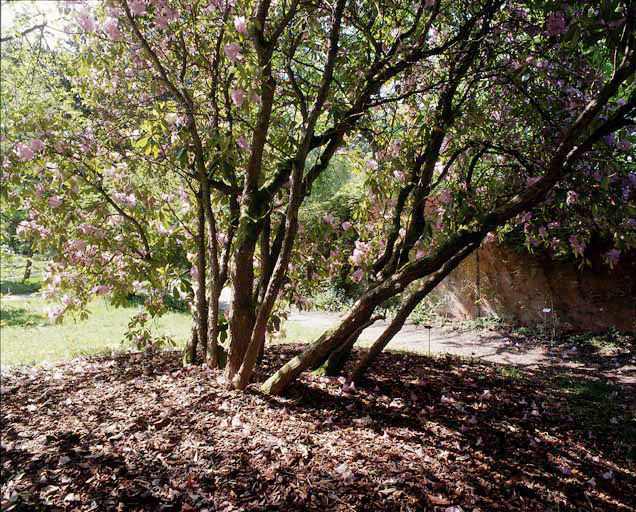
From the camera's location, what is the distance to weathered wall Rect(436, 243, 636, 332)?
757cm

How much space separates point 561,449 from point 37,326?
9672mm

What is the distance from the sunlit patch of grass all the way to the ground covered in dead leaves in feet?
4.95

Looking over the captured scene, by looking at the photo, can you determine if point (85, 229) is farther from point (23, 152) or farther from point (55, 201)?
point (23, 152)

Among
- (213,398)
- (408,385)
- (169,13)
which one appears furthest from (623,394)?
(169,13)

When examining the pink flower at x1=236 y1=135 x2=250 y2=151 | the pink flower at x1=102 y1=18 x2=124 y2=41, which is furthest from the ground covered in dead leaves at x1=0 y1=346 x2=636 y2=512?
the pink flower at x1=102 y1=18 x2=124 y2=41

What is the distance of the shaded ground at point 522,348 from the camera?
19.7 feet

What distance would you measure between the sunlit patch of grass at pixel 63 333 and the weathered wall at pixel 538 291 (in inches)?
223

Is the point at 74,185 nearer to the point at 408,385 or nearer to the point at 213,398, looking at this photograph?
the point at 213,398

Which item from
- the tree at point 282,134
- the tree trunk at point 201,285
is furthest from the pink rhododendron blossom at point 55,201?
the tree trunk at point 201,285

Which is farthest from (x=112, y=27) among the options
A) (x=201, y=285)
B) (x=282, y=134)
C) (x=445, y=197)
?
(x=445, y=197)

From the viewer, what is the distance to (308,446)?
2.64m

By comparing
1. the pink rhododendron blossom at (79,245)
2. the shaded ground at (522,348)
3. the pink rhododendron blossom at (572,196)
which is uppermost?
the pink rhododendron blossom at (572,196)

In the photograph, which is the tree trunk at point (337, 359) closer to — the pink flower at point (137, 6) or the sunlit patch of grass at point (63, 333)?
the sunlit patch of grass at point (63, 333)

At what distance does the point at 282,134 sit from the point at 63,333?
6.80 meters
